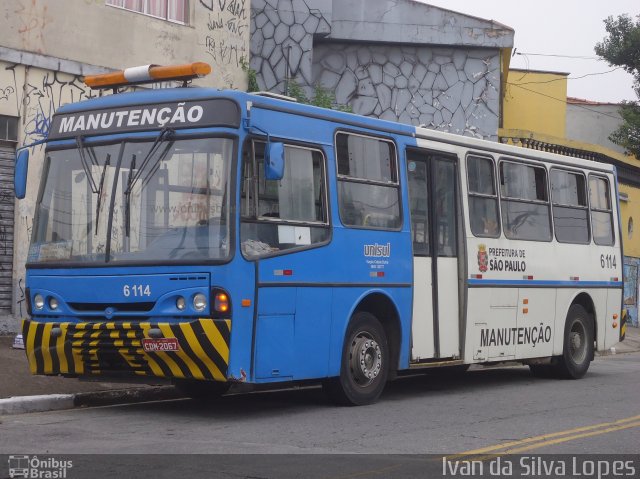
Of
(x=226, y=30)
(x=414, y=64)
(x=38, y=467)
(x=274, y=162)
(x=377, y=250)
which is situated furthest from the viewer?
(x=414, y=64)

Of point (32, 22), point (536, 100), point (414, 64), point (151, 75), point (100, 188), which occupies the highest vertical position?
point (536, 100)

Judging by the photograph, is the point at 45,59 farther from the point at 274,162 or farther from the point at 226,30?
the point at 274,162

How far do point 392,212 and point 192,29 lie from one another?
755 cm

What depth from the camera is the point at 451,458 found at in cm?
815

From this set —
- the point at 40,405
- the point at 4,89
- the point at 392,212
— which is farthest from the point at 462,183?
the point at 4,89

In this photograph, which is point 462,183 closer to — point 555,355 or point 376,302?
point 376,302

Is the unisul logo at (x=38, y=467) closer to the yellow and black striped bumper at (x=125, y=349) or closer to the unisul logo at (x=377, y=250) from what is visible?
the yellow and black striped bumper at (x=125, y=349)


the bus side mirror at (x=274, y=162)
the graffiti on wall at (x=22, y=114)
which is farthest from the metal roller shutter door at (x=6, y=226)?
the bus side mirror at (x=274, y=162)

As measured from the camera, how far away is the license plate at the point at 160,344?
9734 mm

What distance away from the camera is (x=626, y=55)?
31172mm

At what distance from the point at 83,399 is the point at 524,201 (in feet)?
20.7

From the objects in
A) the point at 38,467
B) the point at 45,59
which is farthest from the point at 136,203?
the point at 45,59

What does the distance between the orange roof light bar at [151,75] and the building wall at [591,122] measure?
86.1 feet

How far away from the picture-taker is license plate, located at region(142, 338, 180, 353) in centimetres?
973
